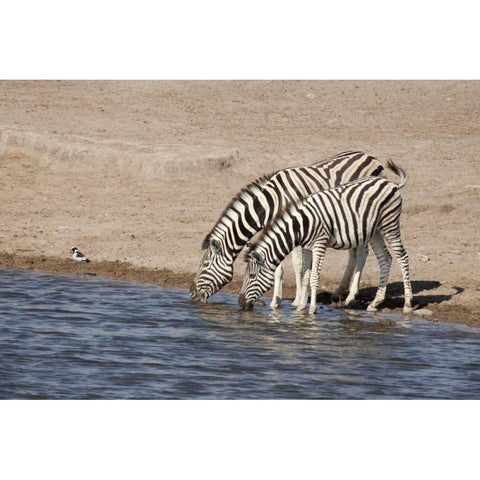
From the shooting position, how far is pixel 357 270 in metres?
14.2

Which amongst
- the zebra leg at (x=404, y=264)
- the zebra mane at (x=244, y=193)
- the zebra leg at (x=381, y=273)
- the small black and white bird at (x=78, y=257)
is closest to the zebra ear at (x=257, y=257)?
the zebra mane at (x=244, y=193)

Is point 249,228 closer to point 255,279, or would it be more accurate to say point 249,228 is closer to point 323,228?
point 255,279

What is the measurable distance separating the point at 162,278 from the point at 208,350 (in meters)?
4.10

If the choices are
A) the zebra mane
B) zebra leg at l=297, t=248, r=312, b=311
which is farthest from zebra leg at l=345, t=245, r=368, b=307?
the zebra mane

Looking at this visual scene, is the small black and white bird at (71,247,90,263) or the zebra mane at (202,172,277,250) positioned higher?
the zebra mane at (202,172,277,250)

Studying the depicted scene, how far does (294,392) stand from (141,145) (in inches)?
453

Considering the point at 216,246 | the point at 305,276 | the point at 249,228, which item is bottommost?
the point at 305,276

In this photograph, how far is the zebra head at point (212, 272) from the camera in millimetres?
14102

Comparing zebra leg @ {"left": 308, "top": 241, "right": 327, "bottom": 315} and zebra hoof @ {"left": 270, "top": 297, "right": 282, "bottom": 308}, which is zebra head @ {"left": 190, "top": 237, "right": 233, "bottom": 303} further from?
zebra leg @ {"left": 308, "top": 241, "right": 327, "bottom": 315}

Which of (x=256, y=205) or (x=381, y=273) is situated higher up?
(x=256, y=205)

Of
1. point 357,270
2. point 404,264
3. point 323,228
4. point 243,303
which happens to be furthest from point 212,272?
point 404,264

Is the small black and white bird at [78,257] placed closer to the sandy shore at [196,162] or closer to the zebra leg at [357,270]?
the sandy shore at [196,162]

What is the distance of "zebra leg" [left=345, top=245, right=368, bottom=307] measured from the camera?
14148 mm

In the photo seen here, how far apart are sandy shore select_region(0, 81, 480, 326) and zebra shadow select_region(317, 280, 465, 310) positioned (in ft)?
0.10
